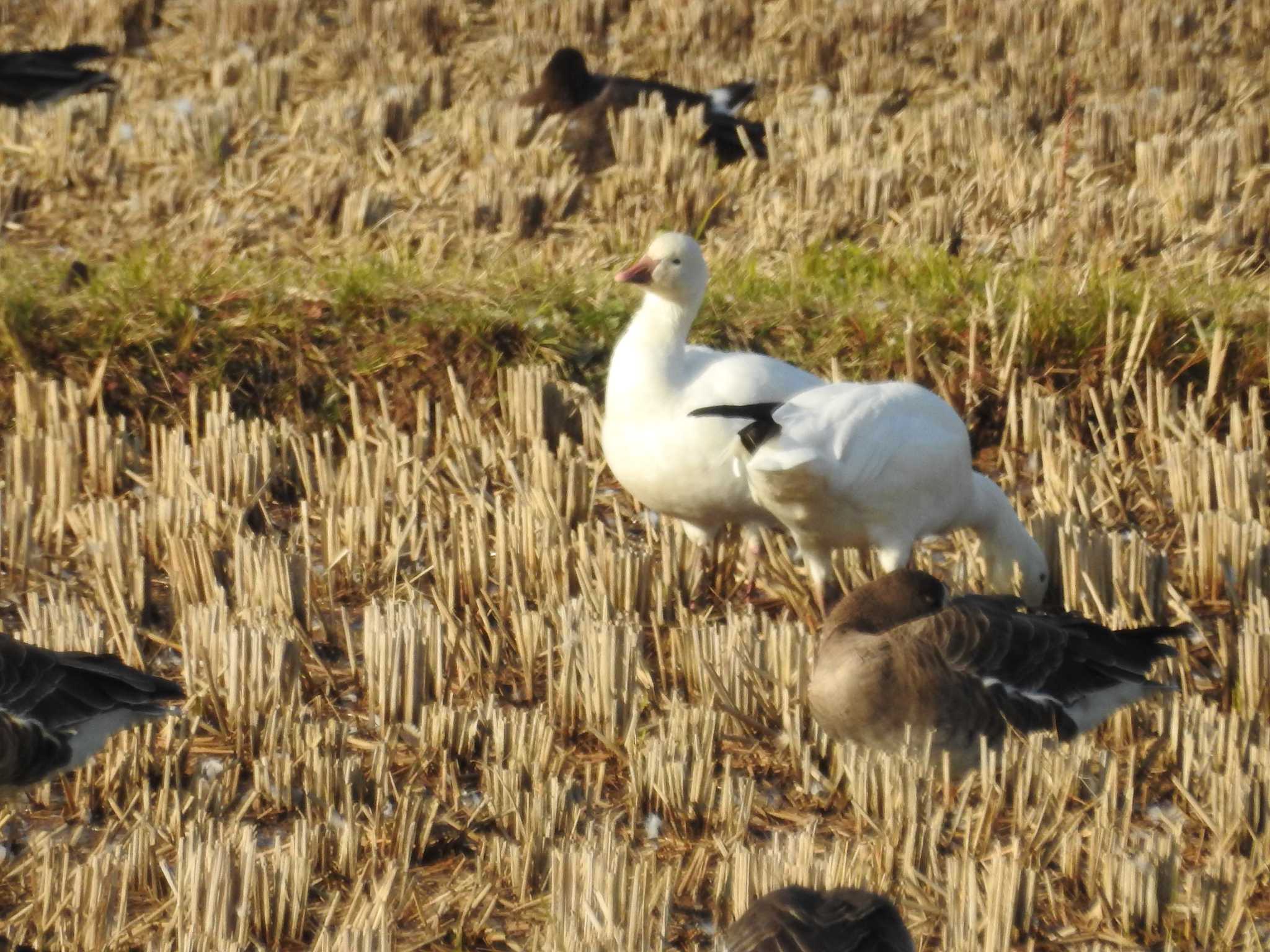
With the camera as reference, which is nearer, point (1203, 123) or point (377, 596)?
point (377, 596)

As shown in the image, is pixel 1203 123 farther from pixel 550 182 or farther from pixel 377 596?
pixel 377 596

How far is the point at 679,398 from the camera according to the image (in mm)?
5023

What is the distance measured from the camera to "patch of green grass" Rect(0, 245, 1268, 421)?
6.20m

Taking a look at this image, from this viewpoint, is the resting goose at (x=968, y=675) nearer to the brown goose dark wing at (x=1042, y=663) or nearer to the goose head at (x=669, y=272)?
the brown goose dark wing at (x=1042, y=663)

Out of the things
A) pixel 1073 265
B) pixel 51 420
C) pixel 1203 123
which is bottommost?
pixel 51 420

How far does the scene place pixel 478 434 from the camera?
5.96 meters

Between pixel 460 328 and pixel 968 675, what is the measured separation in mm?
2608

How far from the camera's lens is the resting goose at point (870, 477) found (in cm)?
462

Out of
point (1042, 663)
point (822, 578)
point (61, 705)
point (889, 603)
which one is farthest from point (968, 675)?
point (61, 705)

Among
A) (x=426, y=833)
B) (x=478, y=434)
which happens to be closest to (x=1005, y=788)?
(x=426, y=833)

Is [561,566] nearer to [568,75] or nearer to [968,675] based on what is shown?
[968,675]

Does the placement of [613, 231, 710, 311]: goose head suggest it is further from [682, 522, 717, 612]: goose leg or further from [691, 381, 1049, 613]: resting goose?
[682, 522, 717, 612]: goose leg

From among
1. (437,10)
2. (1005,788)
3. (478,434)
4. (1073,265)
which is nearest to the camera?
(1005,788)

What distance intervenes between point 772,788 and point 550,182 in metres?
4.27
